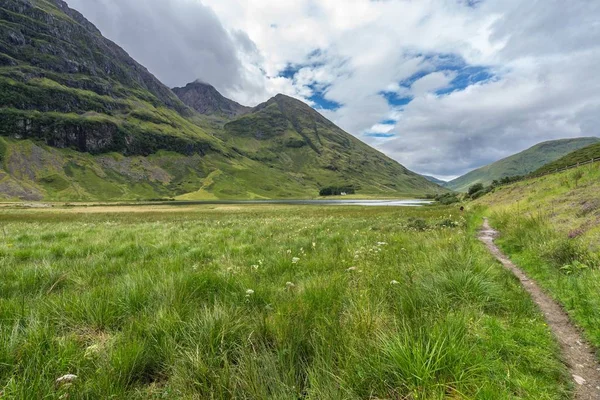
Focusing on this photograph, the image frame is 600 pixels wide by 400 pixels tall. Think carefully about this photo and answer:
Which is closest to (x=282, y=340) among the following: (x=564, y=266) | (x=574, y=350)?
(x=574, y=350)

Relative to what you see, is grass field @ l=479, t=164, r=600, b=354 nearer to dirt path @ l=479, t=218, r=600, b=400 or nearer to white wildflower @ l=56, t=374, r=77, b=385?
dirt path @ l=479, t=218, r=600, b=400

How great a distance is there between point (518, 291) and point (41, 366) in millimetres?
8408

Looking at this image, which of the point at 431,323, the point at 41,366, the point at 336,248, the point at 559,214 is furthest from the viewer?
the point at 559,214

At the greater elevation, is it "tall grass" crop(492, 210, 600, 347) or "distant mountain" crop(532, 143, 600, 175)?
"distant mountain" crop(532, 143, 600, 175)

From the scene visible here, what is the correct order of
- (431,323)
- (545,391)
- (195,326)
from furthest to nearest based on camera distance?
(195,326) < (431,323) < (545,391)

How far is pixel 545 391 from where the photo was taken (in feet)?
10.5

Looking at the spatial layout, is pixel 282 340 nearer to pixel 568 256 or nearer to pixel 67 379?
pixel 67 379

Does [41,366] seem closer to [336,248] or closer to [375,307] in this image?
[375,307]

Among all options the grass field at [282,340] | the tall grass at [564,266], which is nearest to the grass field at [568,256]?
the tall grass at [564,266]

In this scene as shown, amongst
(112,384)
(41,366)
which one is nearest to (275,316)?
(112,384)

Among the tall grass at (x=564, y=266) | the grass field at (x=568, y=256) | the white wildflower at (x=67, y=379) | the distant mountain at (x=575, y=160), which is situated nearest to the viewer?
the white wildflower at (x=67, y=379)

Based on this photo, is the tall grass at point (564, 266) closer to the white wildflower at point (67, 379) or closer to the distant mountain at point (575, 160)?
the white wildflower at point (67, 379)

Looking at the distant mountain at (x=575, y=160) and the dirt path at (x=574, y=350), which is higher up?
the distant mountain at (x=575, y=160)

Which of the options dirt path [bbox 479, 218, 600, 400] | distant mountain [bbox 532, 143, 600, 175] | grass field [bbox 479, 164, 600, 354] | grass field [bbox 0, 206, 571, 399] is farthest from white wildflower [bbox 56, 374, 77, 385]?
distant mountain [bbox 532, 143, 600, 175]
